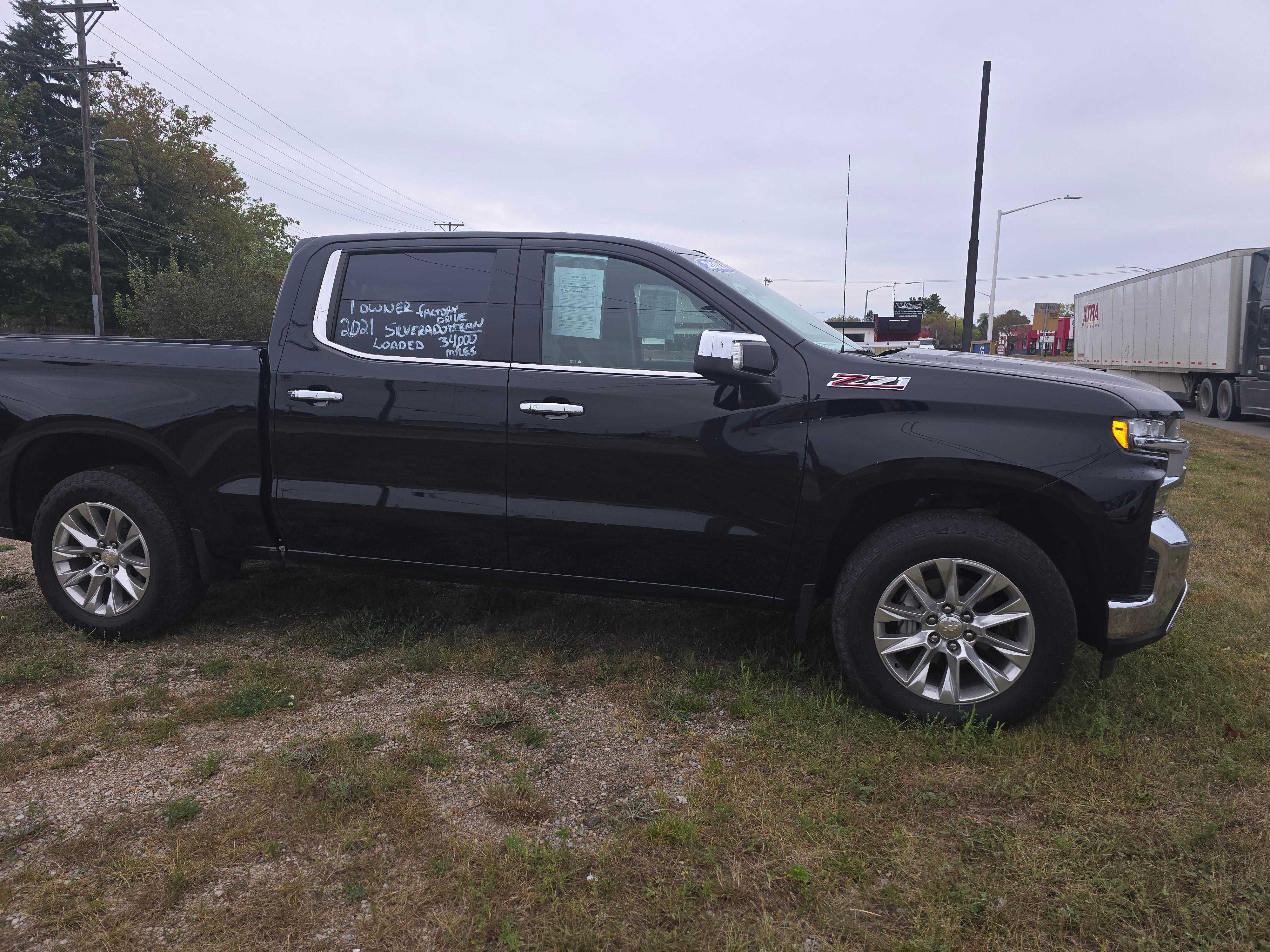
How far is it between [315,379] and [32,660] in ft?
5.79

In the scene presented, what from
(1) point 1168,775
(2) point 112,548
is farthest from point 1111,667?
(2) point 112,548

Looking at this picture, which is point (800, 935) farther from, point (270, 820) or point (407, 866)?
point (270, 820)

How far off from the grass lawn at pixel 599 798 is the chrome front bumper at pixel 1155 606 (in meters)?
0.35

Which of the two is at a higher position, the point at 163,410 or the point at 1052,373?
the point at 1052,373

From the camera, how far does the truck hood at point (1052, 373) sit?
3270mm

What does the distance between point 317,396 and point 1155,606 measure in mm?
3436

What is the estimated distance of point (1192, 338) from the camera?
763 inches

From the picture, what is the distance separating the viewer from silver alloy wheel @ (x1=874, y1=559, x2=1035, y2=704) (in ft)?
10.7

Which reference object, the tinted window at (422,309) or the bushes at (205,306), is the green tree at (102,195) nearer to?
the bushes at (205,306)

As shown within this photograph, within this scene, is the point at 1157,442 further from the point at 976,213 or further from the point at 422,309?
the point at 976,213

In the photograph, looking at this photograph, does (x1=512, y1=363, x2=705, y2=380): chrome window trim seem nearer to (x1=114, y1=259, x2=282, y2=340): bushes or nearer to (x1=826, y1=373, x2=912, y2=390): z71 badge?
(x1=826, y1=373, x2=912, y2=390): z71 badge

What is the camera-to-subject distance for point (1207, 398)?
1939 centimetres

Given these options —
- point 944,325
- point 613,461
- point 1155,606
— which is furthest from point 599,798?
point 944,325

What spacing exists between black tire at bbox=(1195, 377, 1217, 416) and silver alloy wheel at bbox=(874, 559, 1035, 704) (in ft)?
63.2
